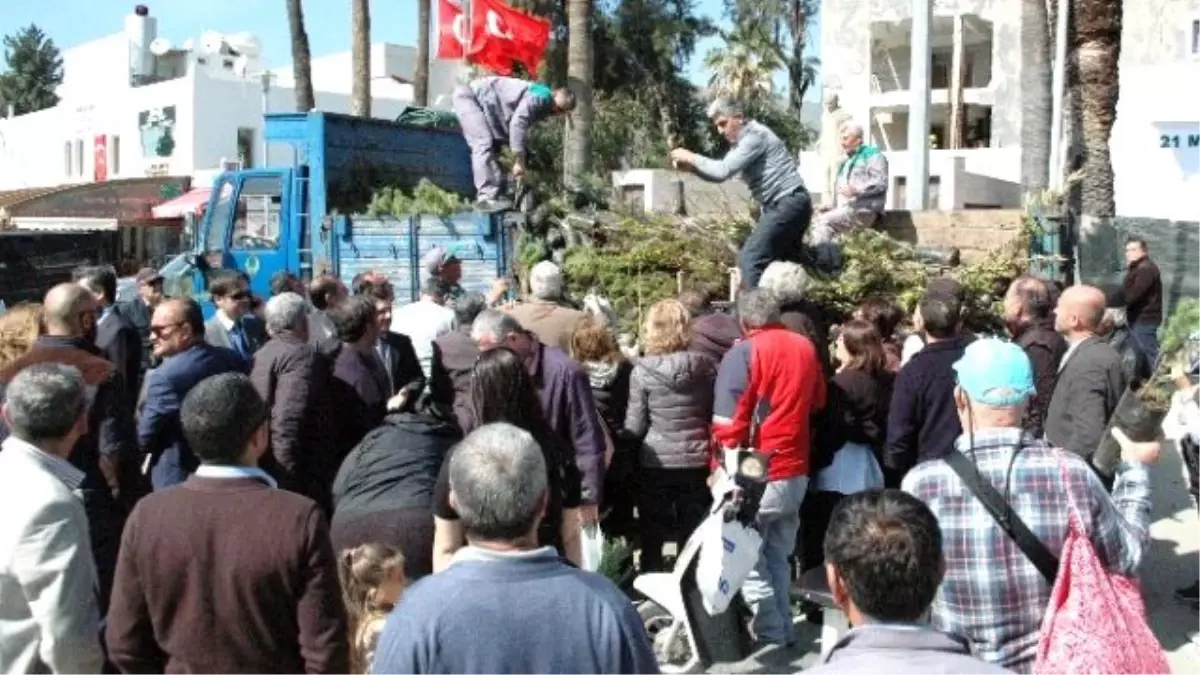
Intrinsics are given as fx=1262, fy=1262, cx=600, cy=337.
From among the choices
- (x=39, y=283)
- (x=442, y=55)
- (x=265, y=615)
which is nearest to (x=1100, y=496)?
(x=265, y=615)

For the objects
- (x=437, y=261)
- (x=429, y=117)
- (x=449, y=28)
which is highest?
(x=449, y=28)

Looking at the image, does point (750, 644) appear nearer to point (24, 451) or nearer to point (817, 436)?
point (817, 436)

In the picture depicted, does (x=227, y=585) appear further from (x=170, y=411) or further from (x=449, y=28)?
(x=449, y=28)

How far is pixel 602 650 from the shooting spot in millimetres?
2633

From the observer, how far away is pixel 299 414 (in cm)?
568

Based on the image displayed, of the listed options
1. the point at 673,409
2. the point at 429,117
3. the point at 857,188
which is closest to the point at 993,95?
the point at 429,117

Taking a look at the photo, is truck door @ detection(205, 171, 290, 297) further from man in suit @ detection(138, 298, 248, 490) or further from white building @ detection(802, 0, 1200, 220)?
white building @ detection(802, 0, 1200, 220)

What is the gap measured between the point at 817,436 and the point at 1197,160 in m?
16.5

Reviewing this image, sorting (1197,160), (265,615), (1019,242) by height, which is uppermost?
(1197,160)

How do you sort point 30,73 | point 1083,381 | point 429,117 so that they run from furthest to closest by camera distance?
point 30,73, point 429,117, point 1083,381

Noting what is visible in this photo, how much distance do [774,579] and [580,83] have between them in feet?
33.9

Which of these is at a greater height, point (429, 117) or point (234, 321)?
point (429, 117)

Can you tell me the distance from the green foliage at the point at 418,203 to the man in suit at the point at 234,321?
307 centimetres

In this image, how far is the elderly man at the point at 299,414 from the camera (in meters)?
5.67
